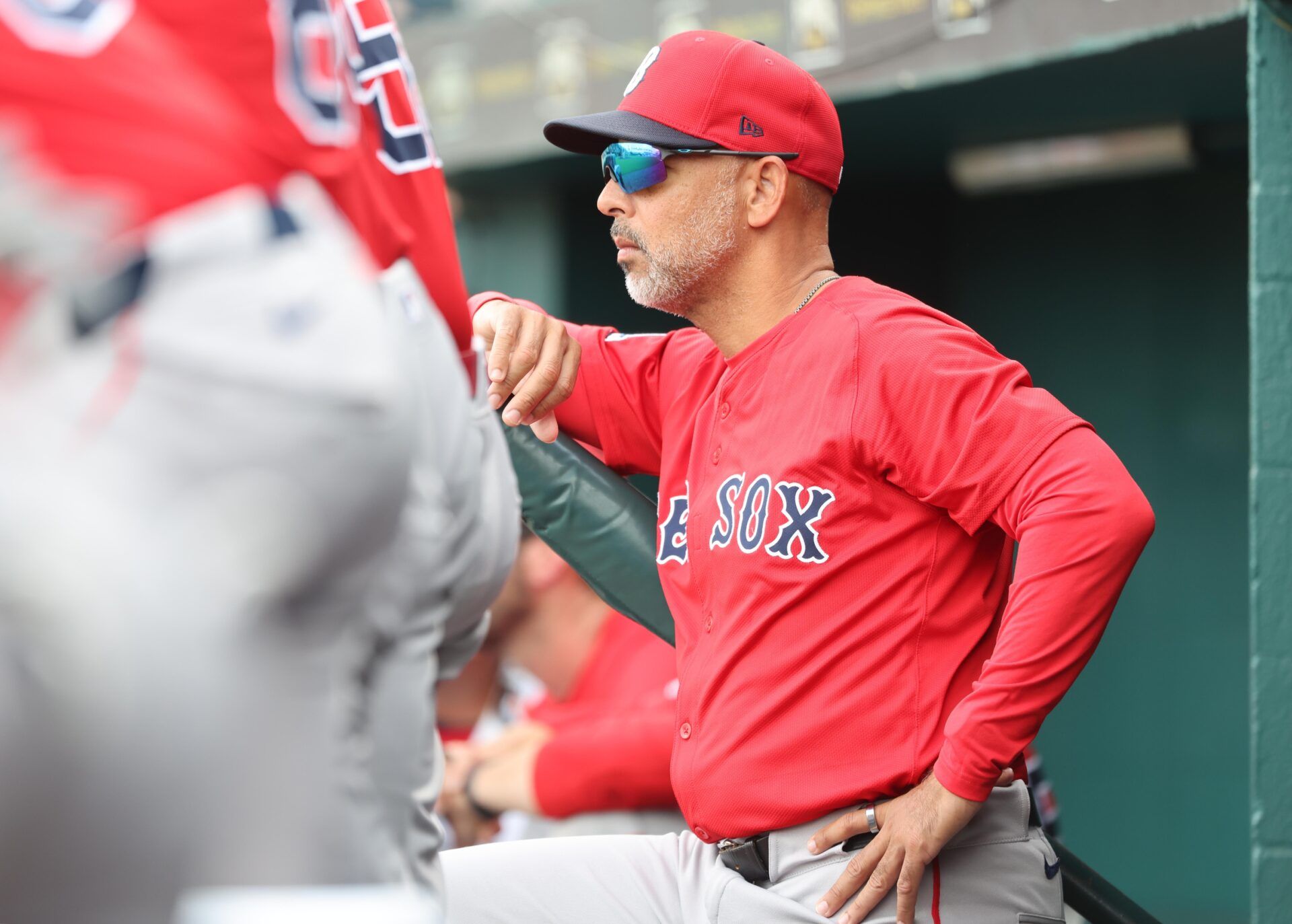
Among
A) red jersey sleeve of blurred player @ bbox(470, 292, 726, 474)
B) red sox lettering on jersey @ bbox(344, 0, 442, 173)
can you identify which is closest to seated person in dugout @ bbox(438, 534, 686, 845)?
red jersey sleeve of blurred player @ bbox(470, 292, 726, 474)

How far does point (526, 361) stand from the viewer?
217 cm

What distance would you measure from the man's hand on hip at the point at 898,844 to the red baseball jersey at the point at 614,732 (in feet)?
2.53

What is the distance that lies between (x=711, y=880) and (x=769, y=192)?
1.01m

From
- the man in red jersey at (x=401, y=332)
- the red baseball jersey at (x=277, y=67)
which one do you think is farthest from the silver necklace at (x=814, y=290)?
the red baseball jersey at (x=277, y=67)

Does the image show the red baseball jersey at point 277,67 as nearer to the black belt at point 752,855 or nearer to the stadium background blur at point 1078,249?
the black belt at point 752,855

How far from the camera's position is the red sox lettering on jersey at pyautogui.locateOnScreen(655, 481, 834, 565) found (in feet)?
6.01

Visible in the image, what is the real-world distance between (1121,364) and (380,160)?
5.40 m

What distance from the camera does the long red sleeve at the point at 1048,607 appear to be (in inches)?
64.3

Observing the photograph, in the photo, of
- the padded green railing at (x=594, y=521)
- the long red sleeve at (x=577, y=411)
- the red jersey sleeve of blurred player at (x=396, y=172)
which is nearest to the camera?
the red jersey sleeve of blurred player at (x=396, y=172)

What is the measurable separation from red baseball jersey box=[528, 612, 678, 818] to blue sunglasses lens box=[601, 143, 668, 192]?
37.3 inches

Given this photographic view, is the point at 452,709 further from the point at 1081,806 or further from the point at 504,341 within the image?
the point at 1081,806

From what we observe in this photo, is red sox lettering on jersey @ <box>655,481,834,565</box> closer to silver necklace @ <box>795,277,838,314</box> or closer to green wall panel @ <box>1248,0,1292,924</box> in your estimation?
silver necklace @ <box>795,277,838,314</box>

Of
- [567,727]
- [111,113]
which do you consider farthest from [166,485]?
[567,727]

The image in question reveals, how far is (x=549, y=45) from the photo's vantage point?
17.7 ft
